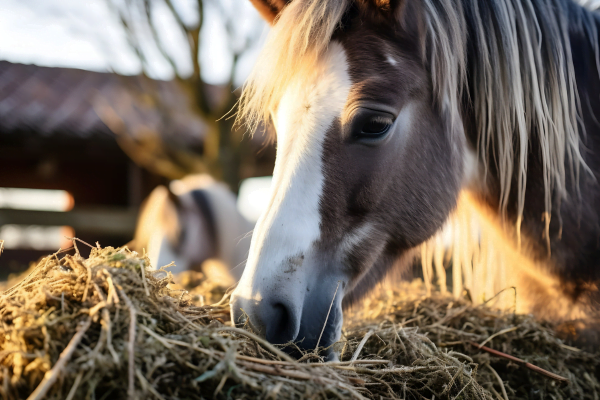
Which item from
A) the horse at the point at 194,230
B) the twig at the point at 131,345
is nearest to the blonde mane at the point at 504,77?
the twig at the point at 131,345

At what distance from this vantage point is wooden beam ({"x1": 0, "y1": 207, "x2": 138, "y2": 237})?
5.84 m

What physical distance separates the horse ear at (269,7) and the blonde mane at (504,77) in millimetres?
228

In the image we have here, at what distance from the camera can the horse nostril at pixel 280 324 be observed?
3.12 feet

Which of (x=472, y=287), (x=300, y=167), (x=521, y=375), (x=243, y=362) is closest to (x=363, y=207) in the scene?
(x=300, y=167)

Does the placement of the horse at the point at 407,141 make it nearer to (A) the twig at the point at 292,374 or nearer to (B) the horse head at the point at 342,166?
(B) the horse head at the point at 342,166

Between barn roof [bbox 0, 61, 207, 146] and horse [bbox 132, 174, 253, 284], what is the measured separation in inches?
83.4

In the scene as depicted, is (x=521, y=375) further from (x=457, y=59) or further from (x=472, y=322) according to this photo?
(x=457, y=59)

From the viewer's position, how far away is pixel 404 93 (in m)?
1.18

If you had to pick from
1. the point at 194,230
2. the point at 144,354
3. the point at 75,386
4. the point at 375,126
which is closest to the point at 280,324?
the point at 144,354

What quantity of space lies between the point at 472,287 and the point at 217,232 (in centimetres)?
272

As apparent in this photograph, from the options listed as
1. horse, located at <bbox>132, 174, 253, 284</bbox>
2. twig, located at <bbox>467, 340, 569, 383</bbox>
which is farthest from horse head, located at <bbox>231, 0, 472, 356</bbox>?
horse, located at <bbox>132, 174, 253, 284</bbox>

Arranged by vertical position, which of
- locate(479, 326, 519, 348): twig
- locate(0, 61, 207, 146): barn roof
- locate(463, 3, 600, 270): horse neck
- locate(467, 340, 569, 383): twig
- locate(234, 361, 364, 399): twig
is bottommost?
locate(467, 340, 569, 383): twig

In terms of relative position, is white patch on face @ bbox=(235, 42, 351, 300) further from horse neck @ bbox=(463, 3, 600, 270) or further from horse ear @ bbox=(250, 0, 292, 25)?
horse neck @ bbox=(463, 3, 600, 270)

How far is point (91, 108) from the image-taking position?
21.8ft
